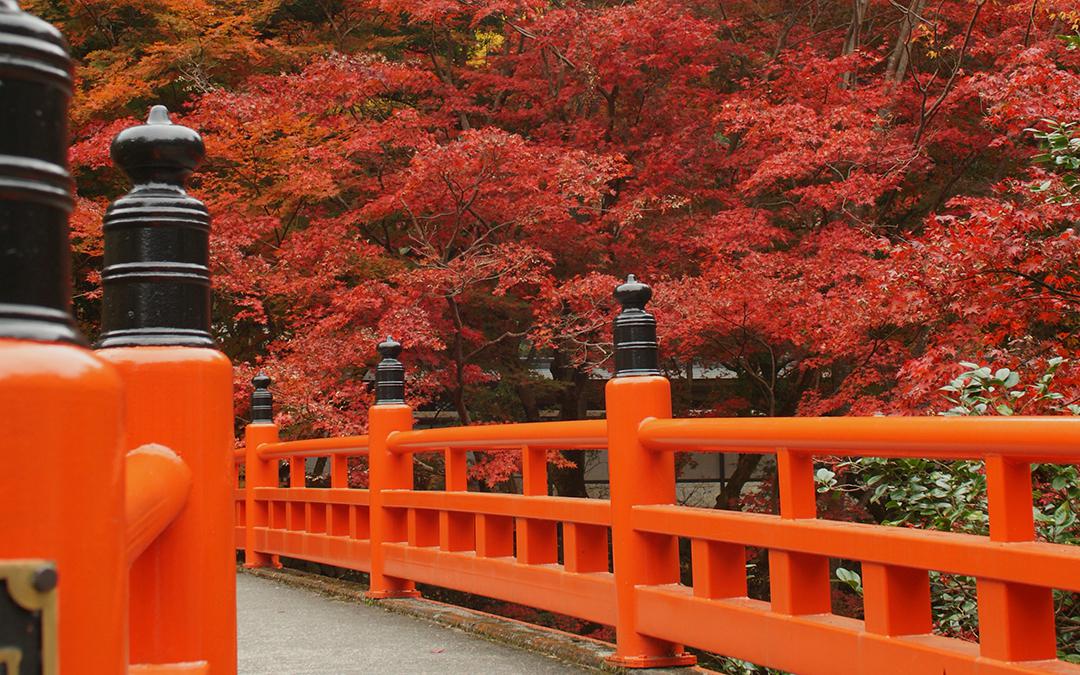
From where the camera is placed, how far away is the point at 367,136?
43.8 ft

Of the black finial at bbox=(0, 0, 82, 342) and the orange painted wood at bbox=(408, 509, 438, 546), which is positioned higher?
the black finial at bbox=(0, 0, 82, 342)

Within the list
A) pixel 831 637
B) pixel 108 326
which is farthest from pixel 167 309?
pixel 831 637

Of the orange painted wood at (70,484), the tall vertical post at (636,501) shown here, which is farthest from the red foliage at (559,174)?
the orange painted wood at (70,484)

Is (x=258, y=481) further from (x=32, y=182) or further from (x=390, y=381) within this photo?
(x=32, y=182)

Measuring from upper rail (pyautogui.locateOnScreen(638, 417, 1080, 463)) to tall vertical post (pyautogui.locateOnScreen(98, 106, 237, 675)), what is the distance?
5.63 feet

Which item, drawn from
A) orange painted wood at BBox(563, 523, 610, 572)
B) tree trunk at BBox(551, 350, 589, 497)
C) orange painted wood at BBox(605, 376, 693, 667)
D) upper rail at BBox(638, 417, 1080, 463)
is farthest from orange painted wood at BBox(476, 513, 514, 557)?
tree trunk at BBox(551, 350, 589, 497)

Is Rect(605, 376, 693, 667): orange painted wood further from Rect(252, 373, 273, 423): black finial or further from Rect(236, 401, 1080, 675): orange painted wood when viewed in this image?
Rect(252, 373, 273, 423): black finial

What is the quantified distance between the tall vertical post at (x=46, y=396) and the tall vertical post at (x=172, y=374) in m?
1.03

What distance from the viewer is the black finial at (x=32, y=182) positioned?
0.84 meters

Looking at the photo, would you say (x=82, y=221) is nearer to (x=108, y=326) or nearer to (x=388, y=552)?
(x=388, y=552)

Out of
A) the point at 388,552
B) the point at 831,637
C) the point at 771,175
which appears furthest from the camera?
the point at 771,175

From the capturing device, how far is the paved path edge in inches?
185

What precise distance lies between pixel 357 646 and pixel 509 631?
0.69m

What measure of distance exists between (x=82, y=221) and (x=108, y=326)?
1233 cm
